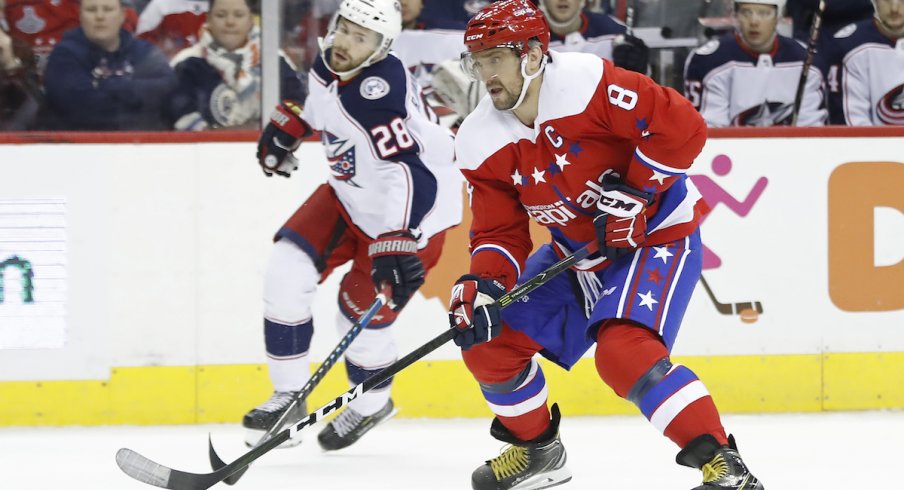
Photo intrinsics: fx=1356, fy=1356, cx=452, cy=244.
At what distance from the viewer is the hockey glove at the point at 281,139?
3.85 metres

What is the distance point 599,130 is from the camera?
2887mm

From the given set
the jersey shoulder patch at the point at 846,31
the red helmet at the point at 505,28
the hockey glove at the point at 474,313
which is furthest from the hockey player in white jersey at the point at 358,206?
the jersey shoulder patch at the point at 846,31

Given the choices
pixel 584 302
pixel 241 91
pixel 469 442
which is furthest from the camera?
pixel 241 91

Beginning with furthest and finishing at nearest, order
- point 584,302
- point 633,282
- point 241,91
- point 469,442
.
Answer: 1. point 241,91
2. point 469,442
3. point 584,302
4. point 633,282

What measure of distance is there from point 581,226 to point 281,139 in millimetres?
1153

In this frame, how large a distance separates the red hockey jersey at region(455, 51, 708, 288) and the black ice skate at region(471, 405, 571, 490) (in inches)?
15.8

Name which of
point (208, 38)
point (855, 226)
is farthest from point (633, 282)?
point (208, 38)

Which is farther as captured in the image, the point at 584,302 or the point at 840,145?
the point at 840,145

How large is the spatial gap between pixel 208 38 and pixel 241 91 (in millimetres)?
215

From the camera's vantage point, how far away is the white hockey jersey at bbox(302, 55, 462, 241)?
3639mm

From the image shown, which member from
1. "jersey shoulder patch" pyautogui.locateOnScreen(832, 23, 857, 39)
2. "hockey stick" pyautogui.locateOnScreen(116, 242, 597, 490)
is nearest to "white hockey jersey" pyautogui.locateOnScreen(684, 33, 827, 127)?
"jersey shoulder patch" pyautogui.locateOnScreen(832, 23, 857, 39)

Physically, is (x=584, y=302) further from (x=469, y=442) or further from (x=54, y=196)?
(x=54, y=196)

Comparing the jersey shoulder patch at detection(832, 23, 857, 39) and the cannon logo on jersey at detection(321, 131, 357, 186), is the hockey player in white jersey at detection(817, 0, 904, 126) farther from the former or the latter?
the cannon logo on jersey at detection(321, 131, 357, 186)

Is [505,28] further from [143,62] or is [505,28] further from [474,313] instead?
[143,62]
